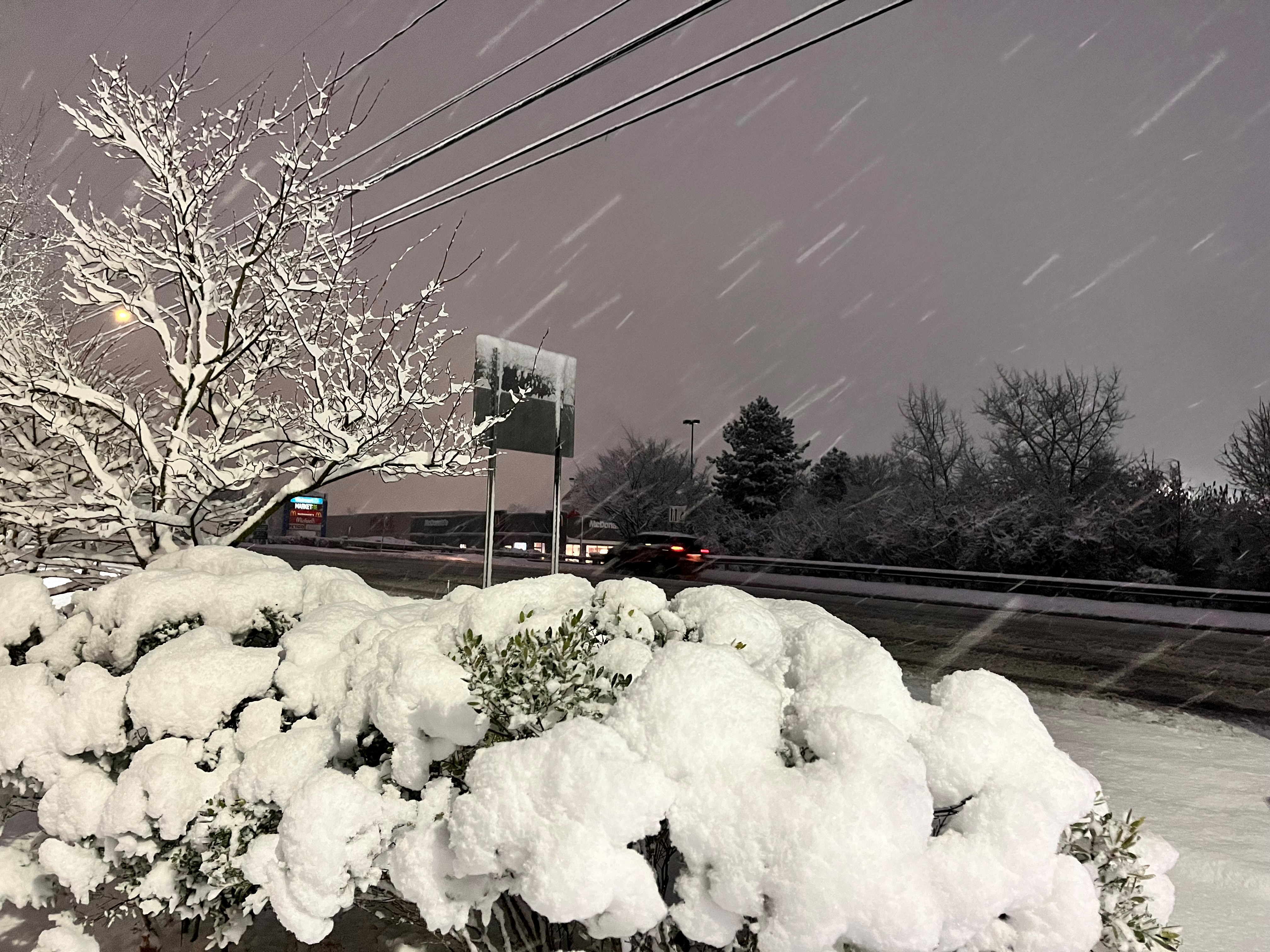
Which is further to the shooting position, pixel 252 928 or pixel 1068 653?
pixel 1068 653

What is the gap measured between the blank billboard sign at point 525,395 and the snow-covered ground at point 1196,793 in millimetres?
5337

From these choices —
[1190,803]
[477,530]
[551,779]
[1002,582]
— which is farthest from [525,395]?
[477,530]

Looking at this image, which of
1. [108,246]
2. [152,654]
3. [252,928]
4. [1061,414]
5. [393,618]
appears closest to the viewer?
[152,654]

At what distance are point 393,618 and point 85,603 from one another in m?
1.72

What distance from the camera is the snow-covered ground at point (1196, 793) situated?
334 cm

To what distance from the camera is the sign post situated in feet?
23.4

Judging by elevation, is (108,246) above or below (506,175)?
below

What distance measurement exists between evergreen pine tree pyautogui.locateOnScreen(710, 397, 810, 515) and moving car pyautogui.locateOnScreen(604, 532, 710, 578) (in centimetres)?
2404

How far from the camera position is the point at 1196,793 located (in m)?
4.94

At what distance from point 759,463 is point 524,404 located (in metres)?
39.3

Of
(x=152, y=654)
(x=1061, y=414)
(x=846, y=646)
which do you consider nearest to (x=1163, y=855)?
(x=846, y=646)

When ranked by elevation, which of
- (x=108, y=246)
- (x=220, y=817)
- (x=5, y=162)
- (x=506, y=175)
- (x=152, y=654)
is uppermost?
(x=5, y=162)

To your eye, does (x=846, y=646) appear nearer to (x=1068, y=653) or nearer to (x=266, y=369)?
(x=266, y=369)

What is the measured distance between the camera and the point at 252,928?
3.60m
